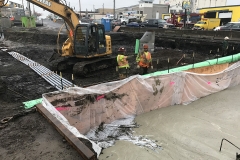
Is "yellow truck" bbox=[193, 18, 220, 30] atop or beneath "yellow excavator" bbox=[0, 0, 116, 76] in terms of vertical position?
atop

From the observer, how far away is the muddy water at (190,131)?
4473mm

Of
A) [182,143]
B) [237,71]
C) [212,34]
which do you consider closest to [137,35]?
[212,34]

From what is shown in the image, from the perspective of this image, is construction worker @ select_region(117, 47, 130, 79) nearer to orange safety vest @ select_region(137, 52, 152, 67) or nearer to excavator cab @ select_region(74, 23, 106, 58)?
orange safety vest @ select_region(137, 52, 152, 67)

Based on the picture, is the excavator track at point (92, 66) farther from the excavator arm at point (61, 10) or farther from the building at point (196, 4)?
the building at point (196, 4)

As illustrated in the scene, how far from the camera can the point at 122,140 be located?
16.4ft

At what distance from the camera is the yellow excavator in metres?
9.04

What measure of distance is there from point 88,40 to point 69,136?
261 inches

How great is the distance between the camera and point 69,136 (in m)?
3.37

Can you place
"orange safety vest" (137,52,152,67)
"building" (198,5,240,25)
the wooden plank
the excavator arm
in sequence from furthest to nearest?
"building" (198,5,240,25) → the excavator arm → "orange safety vest" (137,52,152,67) → the wooden plank

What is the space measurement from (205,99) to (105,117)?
415cm

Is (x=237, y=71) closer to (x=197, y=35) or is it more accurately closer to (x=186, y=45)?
(x=186, y=45)

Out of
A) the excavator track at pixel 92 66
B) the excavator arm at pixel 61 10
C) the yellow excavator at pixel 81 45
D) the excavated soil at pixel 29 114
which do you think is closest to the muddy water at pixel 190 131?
the excavated soil at pixel 29 114

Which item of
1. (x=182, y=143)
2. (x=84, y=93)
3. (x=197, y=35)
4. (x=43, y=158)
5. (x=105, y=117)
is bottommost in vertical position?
(x=182, y=143)

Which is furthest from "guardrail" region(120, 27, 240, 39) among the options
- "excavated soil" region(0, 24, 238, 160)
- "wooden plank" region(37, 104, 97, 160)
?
"wooden plank" region(37, 104, 97, 160)
